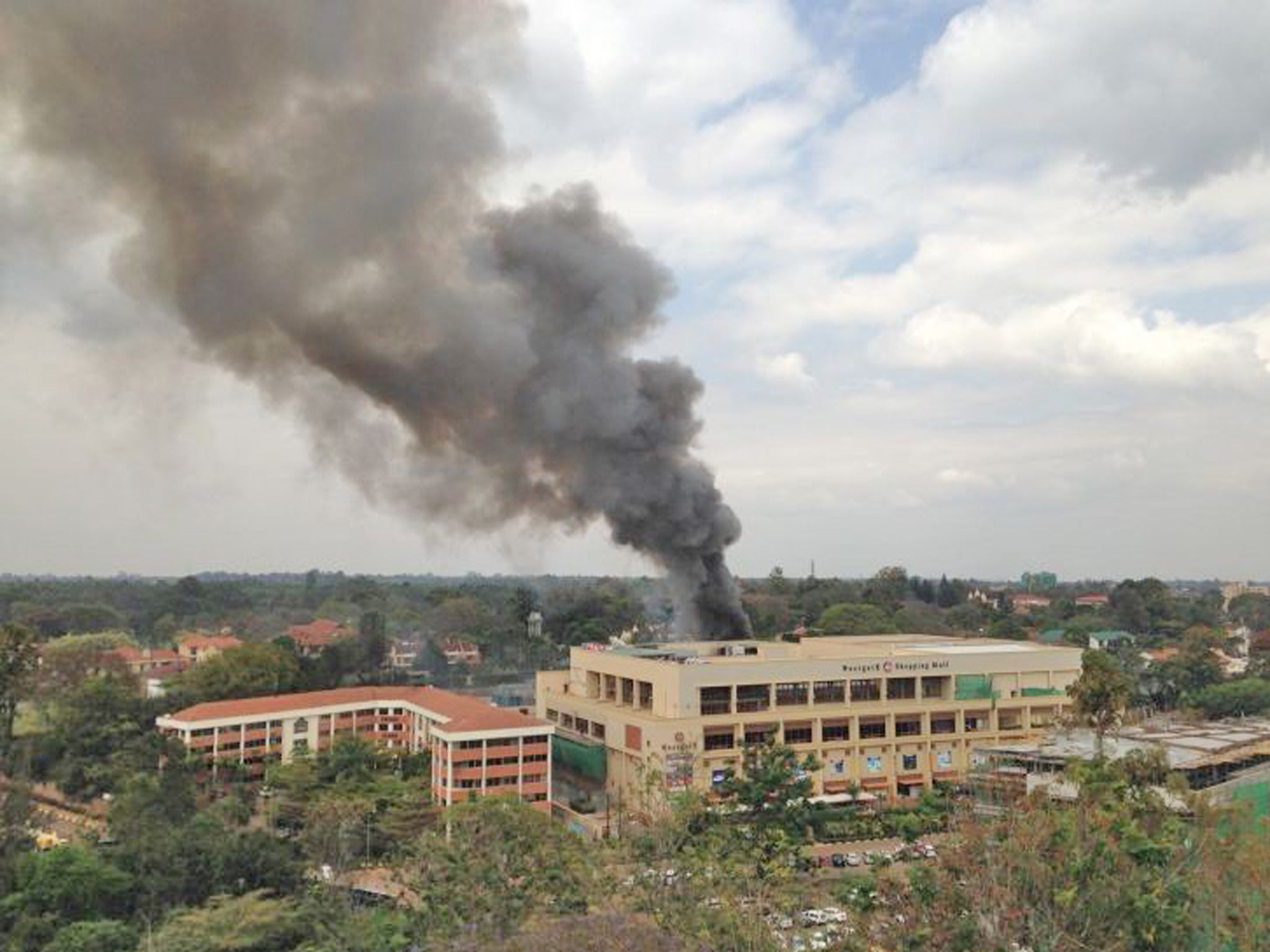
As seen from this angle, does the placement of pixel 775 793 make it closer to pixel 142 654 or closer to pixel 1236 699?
pixel 1236 699

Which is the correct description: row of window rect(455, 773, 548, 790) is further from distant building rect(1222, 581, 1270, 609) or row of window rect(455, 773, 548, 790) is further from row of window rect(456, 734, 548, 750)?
distant building rect(1222, 581, 1270, 609)

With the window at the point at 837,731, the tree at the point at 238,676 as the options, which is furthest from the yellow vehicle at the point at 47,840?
the window at the point at 837,731

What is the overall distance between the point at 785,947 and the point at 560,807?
22.4m

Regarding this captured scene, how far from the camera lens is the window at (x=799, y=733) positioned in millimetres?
37469

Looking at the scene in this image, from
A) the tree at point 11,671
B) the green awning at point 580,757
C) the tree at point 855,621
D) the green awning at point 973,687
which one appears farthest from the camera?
the tree at point 855,621

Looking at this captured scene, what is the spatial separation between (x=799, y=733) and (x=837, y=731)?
1.51 m

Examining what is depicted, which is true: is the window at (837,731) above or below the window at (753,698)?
below

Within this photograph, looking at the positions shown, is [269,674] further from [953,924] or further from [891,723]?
[953,924]

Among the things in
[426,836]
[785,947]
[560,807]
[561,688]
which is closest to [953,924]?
[785,947]

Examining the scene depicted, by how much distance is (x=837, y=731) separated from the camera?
38094mm

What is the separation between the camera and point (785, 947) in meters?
15.2

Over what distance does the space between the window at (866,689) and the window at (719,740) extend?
519cm

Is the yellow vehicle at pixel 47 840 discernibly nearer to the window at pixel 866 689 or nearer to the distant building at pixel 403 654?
the window at pixel 866 689

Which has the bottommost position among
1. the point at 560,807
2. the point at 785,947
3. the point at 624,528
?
the point at 560,807
